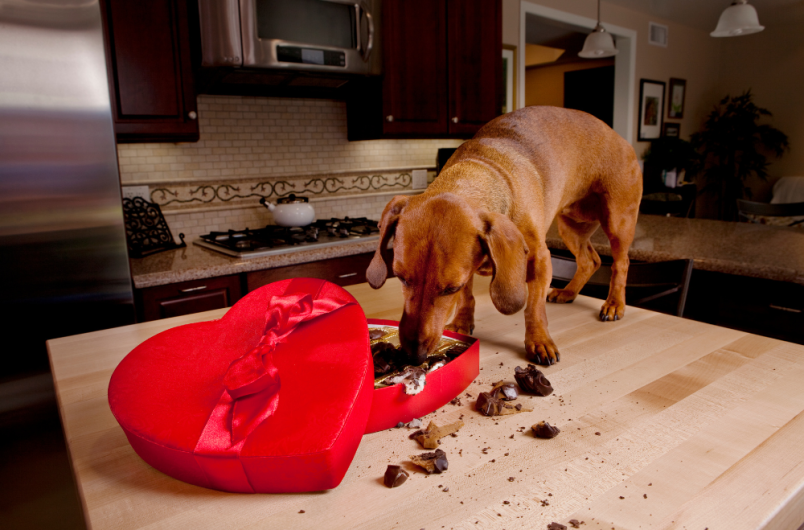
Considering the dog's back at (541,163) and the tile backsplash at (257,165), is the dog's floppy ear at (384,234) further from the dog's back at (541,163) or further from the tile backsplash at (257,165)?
the tile backsplash at (257,165)

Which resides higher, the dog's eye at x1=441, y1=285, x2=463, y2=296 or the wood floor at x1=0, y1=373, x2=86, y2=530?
the dog's eye at x1=441, y1=285, x2=463, y2=296

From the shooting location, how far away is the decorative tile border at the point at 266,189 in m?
3.02

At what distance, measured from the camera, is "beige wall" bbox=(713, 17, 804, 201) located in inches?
301

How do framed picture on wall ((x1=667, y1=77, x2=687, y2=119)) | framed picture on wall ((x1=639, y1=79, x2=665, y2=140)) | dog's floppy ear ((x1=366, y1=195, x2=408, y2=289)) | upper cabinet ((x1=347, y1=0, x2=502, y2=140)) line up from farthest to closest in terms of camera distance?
framed picture on wall ((x1=667, y1=77, x2=687, y2=119)) → framed picture on wall ((x1=639, y1=79, x2=665, y2=140)) → upper cabinet ((x1=347, y1=0, x2=502, y2=140)) → dog's floppy ear ((x1=366, y1=195, x2=408, y2=289))

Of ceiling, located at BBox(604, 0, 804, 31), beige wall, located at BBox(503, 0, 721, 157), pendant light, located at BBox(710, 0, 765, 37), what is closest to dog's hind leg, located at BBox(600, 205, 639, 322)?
pendant light, located at BBox(710, 0, 765, 37)

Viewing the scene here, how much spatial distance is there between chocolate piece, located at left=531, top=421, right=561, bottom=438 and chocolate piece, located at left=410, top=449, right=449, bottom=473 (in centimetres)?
15

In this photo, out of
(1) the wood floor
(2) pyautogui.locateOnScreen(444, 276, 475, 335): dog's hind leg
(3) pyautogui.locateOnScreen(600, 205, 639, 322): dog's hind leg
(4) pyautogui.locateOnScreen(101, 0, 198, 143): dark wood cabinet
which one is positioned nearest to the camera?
(2) pyautogui.locateOnScreen(444, 276, 475, 335): dog's hind leg

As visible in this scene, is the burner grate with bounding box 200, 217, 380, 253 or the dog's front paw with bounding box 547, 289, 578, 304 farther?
the burner grate with bounding box 200, 217, 380, 253

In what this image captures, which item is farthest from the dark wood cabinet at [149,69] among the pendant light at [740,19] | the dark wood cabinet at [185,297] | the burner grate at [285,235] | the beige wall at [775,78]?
the beige wall at [775,78]

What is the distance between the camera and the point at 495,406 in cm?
81

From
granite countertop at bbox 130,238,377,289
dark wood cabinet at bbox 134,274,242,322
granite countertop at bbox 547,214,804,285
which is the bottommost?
dark wood cabinet at bbox 134,274,242,322

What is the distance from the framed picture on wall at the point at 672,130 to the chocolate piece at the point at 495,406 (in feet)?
25.8

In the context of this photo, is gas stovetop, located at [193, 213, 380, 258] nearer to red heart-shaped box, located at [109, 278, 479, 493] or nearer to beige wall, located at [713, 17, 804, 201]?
red heart-shaped box, located at [109, 278, 479, 493]

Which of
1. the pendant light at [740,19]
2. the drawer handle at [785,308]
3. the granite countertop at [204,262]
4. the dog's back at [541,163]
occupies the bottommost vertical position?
the drawer handle at [785,308]
